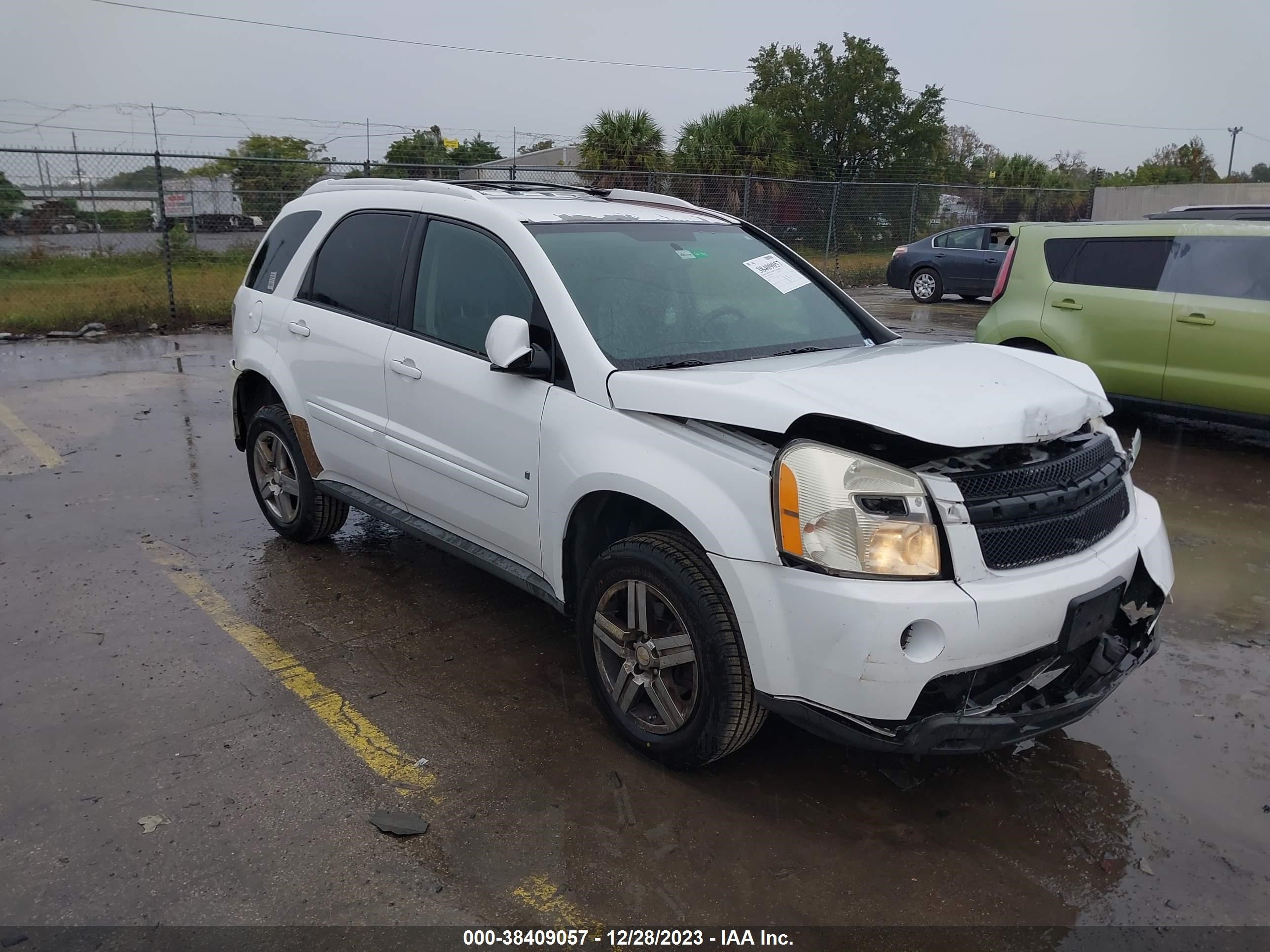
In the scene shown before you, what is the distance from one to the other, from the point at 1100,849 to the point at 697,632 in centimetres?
138

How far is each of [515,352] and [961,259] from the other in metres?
15.7

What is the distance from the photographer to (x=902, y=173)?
1656 inches

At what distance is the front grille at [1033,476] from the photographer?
2746 mm

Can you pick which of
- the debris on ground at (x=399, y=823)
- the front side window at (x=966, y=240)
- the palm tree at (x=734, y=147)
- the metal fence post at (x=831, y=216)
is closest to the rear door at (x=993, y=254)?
the front side window at (x=966, y=240)

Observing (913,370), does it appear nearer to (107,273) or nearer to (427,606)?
(427,606)

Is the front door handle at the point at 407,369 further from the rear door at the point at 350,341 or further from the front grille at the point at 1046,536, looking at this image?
the front grille at the point at 1046,536

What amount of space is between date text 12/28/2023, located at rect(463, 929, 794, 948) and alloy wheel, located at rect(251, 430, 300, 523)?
3.08 m

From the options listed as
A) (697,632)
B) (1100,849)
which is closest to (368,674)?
(697,632)

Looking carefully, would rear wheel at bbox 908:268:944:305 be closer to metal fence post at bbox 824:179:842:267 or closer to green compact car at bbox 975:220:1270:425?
metal fence post at bbox 824:179:842:267

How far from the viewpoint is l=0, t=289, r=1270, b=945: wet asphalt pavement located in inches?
105

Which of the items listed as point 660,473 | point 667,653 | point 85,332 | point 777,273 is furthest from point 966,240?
point 667,653

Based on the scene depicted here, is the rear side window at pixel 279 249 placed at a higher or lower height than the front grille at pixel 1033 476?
higher

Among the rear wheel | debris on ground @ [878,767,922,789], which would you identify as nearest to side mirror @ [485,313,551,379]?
debris on ground @ [878,767,922,789]

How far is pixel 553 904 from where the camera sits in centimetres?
263
